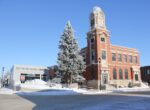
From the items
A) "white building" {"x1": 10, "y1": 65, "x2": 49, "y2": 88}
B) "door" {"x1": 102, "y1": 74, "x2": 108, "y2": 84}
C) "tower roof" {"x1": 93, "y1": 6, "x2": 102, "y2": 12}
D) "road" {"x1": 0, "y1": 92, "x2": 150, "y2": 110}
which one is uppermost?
"tower roof" {"x1": 93, "y1": 6, "x2": 102, "y2": 12}

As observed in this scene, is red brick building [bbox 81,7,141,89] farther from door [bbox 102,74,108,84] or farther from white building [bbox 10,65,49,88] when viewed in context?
white building [bbox 10,65,49,88]

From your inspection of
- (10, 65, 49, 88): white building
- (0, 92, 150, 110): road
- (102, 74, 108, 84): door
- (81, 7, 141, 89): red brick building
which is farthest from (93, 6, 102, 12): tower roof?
(0, 92, 150, 110): road

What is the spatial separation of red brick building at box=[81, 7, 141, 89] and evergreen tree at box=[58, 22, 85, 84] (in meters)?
5.18

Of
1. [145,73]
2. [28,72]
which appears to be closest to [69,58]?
[28,72]

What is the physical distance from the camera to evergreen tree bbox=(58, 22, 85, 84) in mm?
41750

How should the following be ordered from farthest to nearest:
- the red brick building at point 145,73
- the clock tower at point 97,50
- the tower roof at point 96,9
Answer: the red brick building at point 145,73 < the tower roof at point 96,9 < the clock tower at point 97,50

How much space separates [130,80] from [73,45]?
17787 millimetres

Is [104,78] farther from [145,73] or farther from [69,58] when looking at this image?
[145,73]

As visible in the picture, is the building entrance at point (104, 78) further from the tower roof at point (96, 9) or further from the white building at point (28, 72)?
the white building at point (28, 72)

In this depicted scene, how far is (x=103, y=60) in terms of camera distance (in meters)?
48.1

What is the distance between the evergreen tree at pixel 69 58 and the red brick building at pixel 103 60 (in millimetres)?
5175

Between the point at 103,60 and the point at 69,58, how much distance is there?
8.87 m

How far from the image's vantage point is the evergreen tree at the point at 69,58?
137ft

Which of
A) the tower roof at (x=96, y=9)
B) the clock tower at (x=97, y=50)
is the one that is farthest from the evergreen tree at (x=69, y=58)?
the tower roof at (x=96, y=9)
